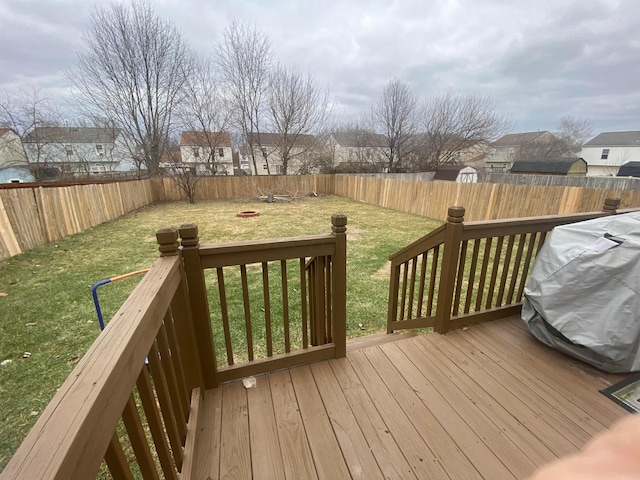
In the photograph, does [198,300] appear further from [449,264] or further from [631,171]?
[631,171]

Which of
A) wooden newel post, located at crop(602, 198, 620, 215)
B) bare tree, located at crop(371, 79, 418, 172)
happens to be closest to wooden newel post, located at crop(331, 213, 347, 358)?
wooden newel post, located at crop(602, 198, 620, 215)

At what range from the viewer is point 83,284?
4.47 meters

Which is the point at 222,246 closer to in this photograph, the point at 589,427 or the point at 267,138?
the point at 589,427

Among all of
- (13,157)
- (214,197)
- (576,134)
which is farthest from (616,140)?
(13,157)

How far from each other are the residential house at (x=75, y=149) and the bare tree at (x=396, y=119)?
17.1 metres

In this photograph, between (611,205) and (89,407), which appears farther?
(611,205)

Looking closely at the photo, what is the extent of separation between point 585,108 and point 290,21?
38368 millimetres

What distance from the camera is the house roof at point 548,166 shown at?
2228cm

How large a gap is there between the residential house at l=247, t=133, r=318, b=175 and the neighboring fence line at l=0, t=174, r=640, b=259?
4.45 m

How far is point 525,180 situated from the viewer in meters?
17.7

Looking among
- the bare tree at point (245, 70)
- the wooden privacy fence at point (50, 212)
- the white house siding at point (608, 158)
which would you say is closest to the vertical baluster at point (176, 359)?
the wooden privacy fence at point (50, 212)

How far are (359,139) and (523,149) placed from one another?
25.3 m

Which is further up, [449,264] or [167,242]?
[167,242]

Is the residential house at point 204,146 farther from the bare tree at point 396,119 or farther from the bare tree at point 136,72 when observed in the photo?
the bare tree at point 396,119
